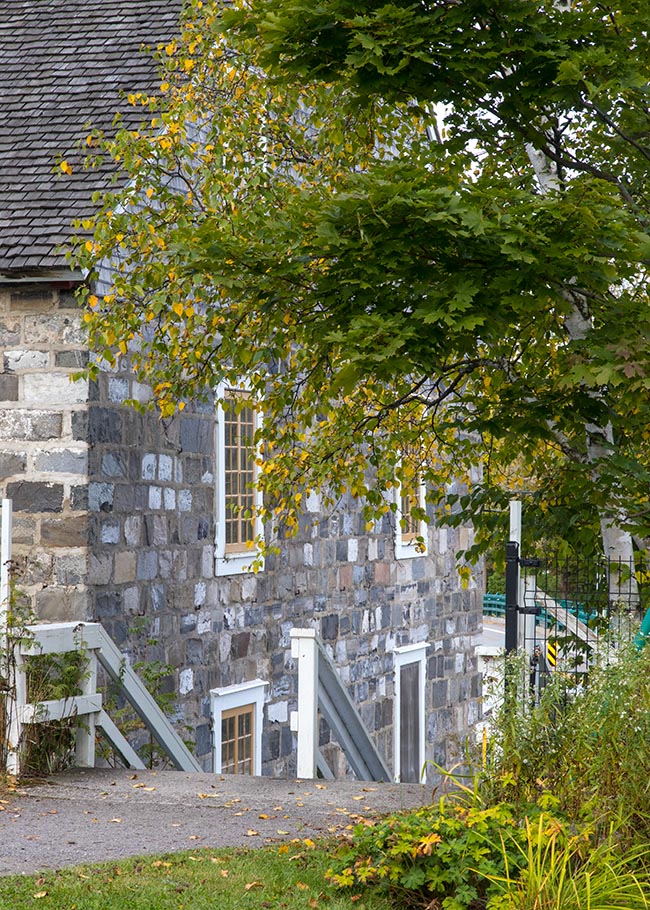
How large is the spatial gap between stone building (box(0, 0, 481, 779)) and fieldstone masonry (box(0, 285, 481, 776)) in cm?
2

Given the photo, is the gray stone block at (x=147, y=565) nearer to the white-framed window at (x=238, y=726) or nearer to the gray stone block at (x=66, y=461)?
the gray stone block at (x=66, y=461)

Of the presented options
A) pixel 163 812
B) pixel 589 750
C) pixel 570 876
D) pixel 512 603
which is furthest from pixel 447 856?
pixel 512 603

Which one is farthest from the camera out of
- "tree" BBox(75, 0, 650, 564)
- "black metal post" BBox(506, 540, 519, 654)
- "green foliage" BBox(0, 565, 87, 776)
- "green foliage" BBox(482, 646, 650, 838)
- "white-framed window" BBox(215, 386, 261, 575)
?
"white-framed window" BBox(215, 386, 261, 575)

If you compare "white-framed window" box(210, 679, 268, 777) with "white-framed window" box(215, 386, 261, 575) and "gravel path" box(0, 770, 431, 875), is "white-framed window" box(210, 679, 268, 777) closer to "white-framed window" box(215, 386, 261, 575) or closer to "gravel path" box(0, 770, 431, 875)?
"white-framed window" box(215, 386, 261, 575)

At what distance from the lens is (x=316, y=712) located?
29.4 feet

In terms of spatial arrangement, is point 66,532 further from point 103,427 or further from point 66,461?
point 103,427

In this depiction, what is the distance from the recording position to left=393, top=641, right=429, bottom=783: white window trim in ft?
51.7

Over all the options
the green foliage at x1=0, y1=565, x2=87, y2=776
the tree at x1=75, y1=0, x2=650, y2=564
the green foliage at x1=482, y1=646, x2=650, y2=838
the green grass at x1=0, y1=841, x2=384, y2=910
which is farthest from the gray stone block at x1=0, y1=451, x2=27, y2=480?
the green foliage at x1=482, y1=646, x2=650, y2=838

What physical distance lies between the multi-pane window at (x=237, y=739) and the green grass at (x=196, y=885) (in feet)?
18.9

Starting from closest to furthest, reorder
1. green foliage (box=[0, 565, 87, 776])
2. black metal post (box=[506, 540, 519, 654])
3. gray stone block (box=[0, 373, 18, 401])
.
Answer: green foliage (box=[0, 565, 87, 776]) < black metal post (box=[506, 540, 519, 654]) < gray stone block (box=[0, 373, 18, 401])

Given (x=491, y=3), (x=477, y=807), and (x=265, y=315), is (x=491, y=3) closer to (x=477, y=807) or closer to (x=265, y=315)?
(x=265, y=315)

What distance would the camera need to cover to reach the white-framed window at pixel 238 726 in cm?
1188

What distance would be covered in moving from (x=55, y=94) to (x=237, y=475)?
12.3 ft

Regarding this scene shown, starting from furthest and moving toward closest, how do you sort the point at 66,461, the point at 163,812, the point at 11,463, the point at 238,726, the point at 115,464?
1. the point at 238,726
2. the point at 115,464
3. the point at 11,463
4. the point at 66,461
5. the point at 163,812
